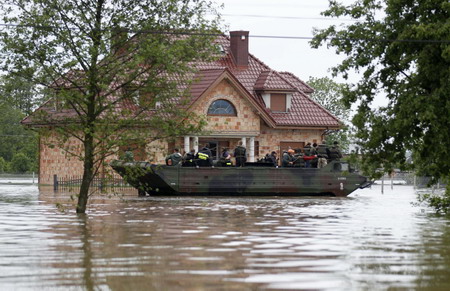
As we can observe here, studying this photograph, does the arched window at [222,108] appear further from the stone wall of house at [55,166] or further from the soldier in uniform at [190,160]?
the soldier in uniform at [190,160]

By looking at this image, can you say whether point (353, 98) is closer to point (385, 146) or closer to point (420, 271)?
point (385, 146)

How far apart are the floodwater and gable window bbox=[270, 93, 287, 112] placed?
31.3 metres

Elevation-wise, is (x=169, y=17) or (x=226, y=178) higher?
(x=169, y=17)

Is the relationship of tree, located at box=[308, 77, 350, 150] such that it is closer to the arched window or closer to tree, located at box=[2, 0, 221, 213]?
the arched window

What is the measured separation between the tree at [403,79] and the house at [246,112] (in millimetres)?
24862

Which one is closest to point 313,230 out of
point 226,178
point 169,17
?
point 169,17

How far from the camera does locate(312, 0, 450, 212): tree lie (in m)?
26.1

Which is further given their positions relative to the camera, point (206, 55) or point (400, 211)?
point (400, 211)

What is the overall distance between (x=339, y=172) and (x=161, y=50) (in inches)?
787

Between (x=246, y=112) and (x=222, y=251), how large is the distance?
4013cm

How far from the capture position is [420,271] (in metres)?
13.6

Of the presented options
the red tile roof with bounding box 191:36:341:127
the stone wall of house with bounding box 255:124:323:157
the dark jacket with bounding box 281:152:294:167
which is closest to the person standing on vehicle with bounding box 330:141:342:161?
the dark jacket with bounding box 281:152:294:167

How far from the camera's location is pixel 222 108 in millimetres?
55844

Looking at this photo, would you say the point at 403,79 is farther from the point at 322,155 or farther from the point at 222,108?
the point at 222,108
